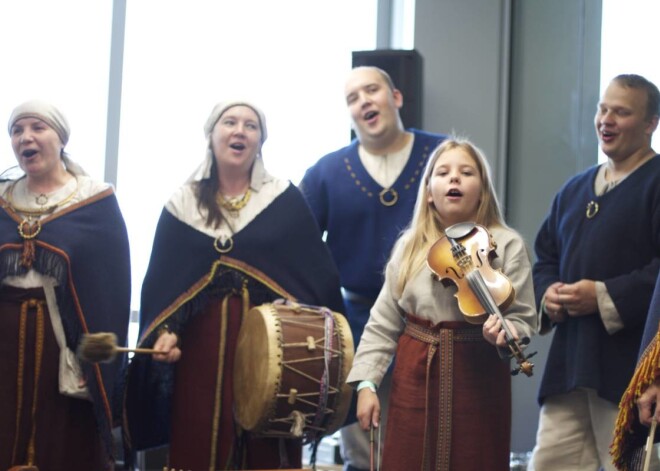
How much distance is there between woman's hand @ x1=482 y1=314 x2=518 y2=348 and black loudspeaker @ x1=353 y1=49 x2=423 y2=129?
3.14 meters

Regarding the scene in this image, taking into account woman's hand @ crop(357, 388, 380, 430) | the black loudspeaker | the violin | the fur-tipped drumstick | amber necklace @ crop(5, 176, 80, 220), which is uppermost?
the black loudspeaker

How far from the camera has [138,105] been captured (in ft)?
23.4

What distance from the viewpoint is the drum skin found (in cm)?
429

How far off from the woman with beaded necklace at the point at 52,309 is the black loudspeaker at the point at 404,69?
225 centimetres

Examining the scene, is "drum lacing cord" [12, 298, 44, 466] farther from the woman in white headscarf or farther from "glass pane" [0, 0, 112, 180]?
"glass pane" [0, 0, 112, 180]

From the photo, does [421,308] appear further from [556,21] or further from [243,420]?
[556,21]

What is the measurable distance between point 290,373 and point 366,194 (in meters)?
1.34

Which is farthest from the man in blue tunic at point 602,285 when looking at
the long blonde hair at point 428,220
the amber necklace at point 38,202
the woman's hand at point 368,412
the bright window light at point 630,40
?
the amber necklace at point 38,202

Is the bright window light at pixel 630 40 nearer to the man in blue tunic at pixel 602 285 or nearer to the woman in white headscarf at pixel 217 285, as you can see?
the man in blue tunic at pixel 602 285

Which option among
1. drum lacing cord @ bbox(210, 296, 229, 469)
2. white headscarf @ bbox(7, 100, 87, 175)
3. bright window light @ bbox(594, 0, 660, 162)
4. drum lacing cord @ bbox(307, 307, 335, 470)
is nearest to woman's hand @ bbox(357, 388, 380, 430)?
drum lacing cord @ bbox(307, 307, 335, 470)

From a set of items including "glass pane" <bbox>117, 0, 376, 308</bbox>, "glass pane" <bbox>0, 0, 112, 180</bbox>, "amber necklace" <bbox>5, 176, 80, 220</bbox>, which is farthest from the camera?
"glass pane" <bbox>117, 0, 376, 308</bbox>

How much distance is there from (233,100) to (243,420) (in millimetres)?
1354

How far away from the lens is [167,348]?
4.58 m

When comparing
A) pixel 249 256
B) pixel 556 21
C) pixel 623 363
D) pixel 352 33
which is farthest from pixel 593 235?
pixel 352 33
